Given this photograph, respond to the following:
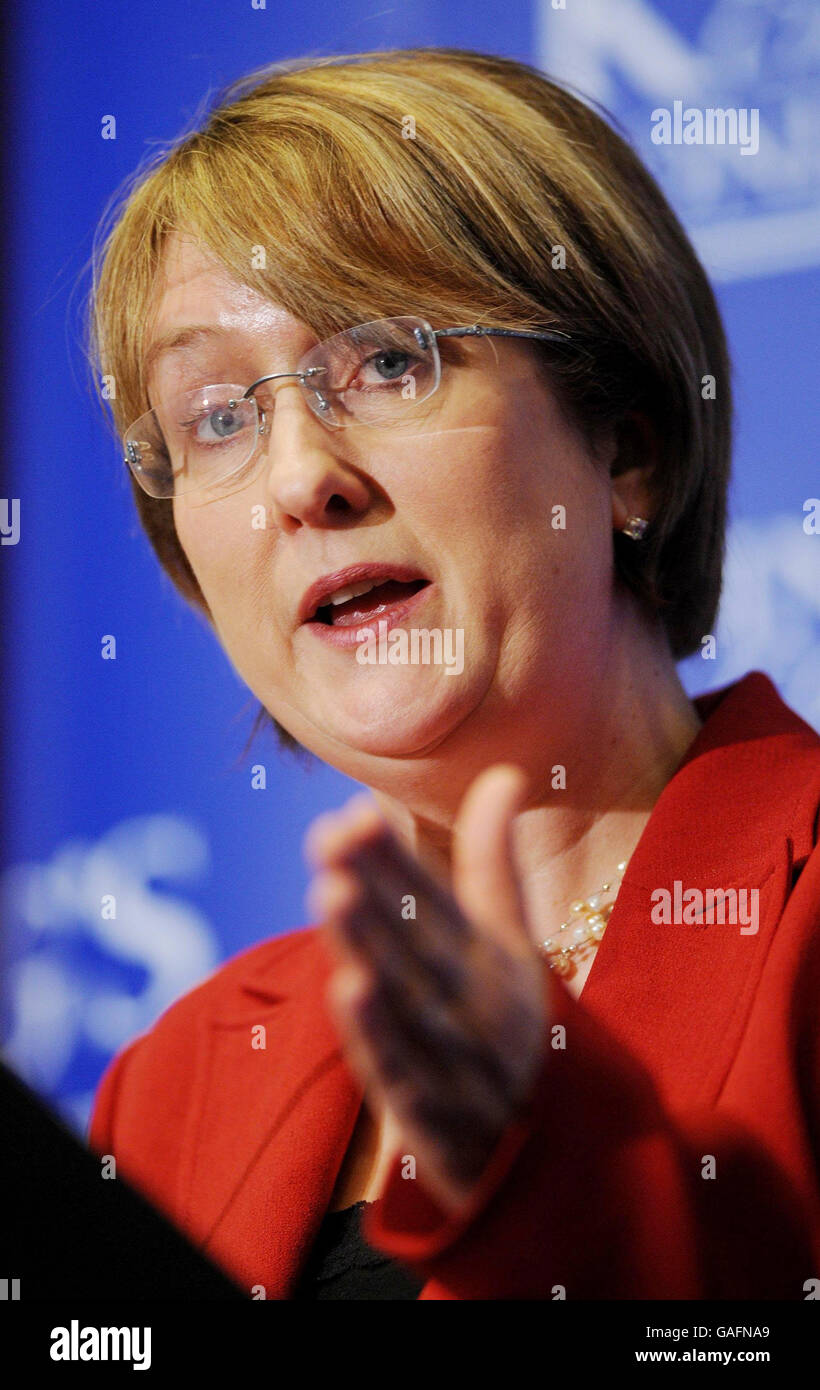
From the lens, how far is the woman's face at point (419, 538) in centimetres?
95

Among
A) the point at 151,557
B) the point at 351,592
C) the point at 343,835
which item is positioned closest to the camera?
the point at 343,835

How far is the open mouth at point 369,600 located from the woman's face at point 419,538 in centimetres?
1

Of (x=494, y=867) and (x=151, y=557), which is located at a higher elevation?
(x=151, y=557)

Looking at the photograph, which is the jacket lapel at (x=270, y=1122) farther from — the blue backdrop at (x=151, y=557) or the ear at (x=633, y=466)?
the ear at (x=633, y=466)

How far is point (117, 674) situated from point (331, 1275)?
0.75 m

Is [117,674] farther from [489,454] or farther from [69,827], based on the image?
[489,454]

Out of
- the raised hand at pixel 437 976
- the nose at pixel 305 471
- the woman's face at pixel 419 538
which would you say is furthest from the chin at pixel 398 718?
the raised hand at pixel 437 976

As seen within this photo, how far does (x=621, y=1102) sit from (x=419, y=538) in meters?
0.43

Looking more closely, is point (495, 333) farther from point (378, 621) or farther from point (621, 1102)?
point (621, 1102)

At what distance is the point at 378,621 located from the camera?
964mm

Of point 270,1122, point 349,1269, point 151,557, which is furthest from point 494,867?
point 151,557

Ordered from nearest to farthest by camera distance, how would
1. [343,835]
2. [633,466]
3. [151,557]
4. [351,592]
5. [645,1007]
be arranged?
[343,835] → [645,1007] → [351,592] → [633,466] → [151,557]

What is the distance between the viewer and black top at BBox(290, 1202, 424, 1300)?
34.4 inches
